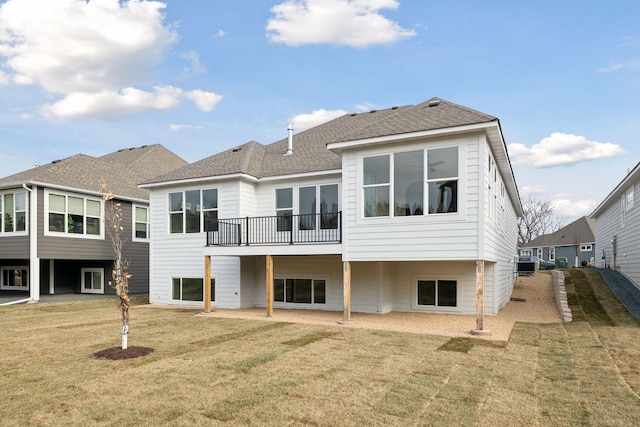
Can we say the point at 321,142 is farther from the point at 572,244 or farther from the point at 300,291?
the point at 572,244

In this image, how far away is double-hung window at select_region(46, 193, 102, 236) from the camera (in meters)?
16.7

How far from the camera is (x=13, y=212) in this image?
54.8 feet

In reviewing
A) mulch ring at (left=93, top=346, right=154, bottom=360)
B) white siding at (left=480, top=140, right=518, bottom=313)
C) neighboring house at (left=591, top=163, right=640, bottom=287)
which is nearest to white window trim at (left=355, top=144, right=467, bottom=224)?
white siding at (left=480, top=140, right=518, bottom=313)

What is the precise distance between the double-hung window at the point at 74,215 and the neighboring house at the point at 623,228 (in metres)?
20.1

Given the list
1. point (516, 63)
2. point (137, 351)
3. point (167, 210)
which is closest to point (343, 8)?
point (516, 63)

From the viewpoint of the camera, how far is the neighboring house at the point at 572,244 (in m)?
41.1

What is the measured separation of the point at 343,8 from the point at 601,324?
11.6 metres

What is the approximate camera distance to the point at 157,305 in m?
16.0

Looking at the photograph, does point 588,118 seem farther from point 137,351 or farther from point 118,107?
point 118,107

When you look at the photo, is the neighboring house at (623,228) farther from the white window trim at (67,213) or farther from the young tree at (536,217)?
the young tree at (536,217)

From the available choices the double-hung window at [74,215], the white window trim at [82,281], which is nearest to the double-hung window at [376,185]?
the double-hung window at [74,215]

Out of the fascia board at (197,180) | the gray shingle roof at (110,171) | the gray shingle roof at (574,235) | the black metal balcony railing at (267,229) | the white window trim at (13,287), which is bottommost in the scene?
the white window trim at (13,287)

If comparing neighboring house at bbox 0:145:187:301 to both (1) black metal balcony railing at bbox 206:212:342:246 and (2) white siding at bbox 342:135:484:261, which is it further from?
(2) white siding at bbox 342:135:484:261

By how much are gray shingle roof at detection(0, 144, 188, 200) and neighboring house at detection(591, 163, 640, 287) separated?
19846 mm
